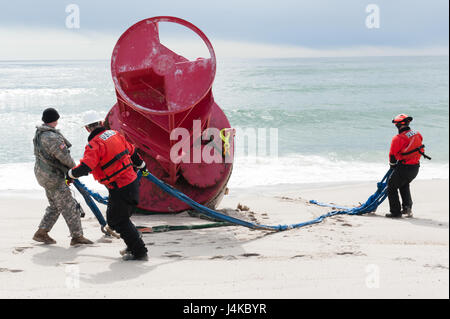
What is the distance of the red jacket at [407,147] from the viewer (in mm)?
6266

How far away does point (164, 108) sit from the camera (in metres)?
5.64

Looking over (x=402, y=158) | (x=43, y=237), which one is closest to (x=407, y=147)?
(x=402, y=158)

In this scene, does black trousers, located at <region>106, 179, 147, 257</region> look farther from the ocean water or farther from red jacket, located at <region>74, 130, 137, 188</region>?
the ocean water

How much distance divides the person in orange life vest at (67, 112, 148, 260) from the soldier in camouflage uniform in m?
0.44

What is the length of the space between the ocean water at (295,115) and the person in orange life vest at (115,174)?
5.22 meters

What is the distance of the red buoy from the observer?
5457 millimetres

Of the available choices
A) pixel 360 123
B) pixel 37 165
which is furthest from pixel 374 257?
pixel 360 123

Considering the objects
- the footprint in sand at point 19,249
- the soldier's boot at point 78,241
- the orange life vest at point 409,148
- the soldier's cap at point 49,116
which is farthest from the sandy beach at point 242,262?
the soldier's cap at point 49,116

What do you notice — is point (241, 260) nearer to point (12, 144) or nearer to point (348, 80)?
point (12, 144)

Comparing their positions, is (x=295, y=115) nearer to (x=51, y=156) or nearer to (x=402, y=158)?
(x=402, y=158)

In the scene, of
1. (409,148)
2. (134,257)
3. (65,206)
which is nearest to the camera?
(134,257)

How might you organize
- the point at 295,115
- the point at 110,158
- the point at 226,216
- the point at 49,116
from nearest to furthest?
the point at 110,158 → the point at 49,116 → the point at 226,216 → the point at 295,115

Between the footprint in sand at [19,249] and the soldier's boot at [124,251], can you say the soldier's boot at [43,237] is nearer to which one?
the footprint in sand at [19,249]

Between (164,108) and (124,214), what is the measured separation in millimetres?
1840
